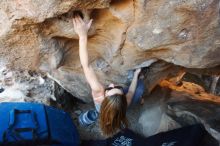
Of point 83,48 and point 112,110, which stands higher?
point 83,48

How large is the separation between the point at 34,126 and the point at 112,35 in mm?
841

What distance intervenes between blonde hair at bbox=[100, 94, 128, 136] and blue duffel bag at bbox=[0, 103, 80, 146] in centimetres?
33

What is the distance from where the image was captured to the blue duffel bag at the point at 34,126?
8.42 ft

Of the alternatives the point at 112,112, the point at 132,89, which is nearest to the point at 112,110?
the point at 112,112

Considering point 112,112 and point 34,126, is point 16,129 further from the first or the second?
point 112,112

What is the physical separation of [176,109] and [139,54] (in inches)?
31.7

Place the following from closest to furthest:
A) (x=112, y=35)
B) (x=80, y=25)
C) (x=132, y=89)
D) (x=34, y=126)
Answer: (x=80, y=25), (x=34, y=126), (x=112, y=35), (x=132, y=89)

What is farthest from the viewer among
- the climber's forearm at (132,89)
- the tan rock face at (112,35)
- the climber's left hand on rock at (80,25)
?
the climber's forearm at (132,89)

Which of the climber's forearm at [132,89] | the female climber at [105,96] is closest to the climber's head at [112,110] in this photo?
the female climber at [105,96]

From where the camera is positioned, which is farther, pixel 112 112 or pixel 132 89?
pixel 132 89

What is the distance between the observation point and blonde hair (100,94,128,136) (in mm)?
2555

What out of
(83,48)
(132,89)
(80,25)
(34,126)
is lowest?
(34,126)

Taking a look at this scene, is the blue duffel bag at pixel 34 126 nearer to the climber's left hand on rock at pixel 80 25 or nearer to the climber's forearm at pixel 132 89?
the climber's forearm at pixel 132 89

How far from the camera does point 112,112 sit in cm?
257
